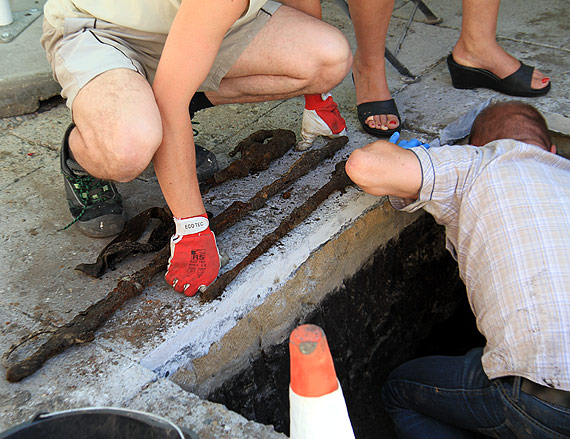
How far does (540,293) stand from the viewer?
182 centimetres

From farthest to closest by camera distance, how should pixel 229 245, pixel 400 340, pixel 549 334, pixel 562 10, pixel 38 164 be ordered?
1. pixel 562 10
2. pixel 400 340
3. pixel 38 164
4. pixel 229 245
5. pixel 549 334

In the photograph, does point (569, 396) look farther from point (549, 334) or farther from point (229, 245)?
point (229, 245)

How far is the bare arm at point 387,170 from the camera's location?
2061 mm

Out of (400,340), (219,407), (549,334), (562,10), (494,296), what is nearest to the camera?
(219,407)

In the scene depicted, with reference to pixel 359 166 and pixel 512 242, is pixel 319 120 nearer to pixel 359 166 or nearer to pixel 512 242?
pixel 359 166

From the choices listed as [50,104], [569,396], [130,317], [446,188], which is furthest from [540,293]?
[50,104]

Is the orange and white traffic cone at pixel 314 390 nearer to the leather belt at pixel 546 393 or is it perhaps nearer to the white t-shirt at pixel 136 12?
the leather belt at pixel 546 393

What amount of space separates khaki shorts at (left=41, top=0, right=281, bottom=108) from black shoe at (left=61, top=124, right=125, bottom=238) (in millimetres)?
283

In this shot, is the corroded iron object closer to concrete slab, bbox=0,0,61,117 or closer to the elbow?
the elbow

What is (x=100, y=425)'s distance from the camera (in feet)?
4.58

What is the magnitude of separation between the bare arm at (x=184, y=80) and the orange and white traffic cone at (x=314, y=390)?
3.19 feet

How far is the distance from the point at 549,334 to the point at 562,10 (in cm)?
296

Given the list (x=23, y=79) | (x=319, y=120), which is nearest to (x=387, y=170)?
(x=319, y=120)

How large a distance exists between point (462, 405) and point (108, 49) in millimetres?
1750
